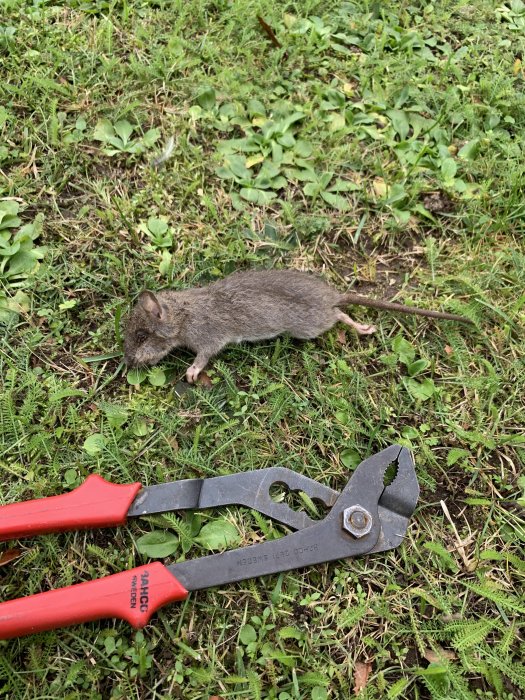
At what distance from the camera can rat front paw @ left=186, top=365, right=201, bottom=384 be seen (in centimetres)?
369

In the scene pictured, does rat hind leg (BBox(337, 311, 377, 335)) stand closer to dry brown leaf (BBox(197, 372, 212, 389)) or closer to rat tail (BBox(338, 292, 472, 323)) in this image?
rat tail (BBox(338, 292, 472, 323))

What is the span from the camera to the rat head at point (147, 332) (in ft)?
11.8

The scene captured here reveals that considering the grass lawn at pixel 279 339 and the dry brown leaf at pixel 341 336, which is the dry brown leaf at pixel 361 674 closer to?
the grass lawn at pixel 279 339

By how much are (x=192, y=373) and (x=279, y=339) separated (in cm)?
68

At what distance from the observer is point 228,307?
3.87 metres

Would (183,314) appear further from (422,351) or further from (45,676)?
(45,676)

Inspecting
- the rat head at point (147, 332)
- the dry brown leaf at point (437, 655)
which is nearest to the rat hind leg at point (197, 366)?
the rat head at point (147, 332)

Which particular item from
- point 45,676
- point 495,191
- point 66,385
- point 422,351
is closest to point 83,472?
point 66,385

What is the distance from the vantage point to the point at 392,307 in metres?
3.88

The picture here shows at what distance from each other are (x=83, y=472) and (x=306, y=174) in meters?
2.86

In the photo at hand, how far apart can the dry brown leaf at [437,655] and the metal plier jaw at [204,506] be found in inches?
25.7

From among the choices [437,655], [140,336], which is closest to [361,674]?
[437,655]

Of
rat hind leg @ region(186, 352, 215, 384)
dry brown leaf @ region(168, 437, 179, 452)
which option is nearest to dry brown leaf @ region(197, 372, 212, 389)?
rat hind leg @ region(186, 352, 215, 384)

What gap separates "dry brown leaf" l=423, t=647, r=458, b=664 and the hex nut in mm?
844
